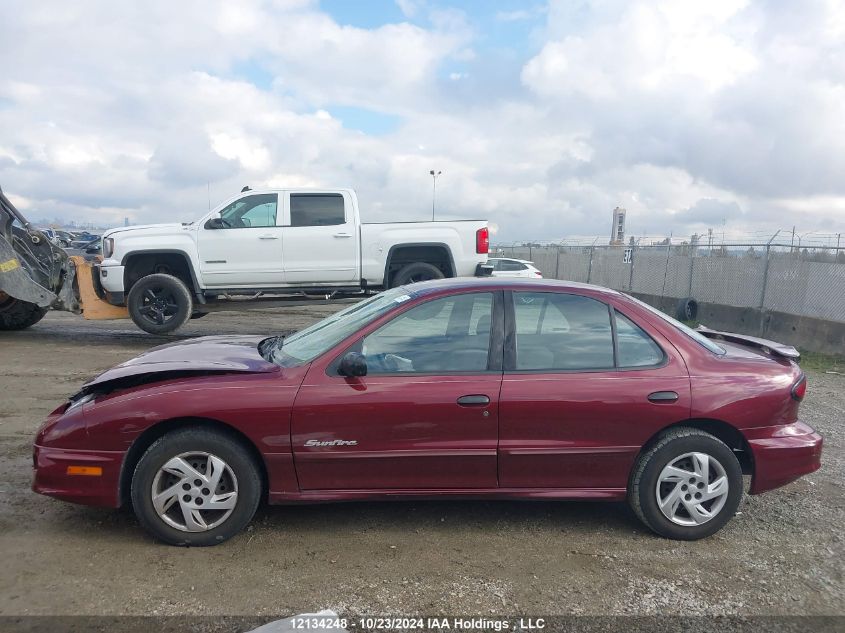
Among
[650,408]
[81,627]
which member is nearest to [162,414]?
[81,627]

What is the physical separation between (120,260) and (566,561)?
8.43 metres

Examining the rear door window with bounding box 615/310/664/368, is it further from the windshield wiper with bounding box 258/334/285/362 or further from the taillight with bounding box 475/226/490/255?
the taillight with bounding box 475/226/490/255

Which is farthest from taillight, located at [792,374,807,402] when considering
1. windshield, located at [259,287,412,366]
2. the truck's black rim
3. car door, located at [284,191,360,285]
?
the truck's black rim

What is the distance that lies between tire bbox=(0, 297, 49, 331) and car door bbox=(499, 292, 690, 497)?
395 inches

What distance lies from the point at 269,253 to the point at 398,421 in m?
6.77

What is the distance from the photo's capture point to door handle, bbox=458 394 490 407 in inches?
142

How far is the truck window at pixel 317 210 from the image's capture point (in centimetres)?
986

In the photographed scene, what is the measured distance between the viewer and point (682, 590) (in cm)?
325

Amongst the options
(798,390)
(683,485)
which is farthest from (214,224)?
(798,390)

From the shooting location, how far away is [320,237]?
9.84m

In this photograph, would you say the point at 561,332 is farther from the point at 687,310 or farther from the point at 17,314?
the point at 687,310

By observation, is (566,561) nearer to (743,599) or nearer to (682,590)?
(682,590)

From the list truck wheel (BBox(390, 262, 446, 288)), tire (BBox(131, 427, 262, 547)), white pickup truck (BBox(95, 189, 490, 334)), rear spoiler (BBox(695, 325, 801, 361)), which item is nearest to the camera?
tire (BBox(131, 427, 262, 547))

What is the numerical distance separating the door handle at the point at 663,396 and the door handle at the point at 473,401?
958mm
